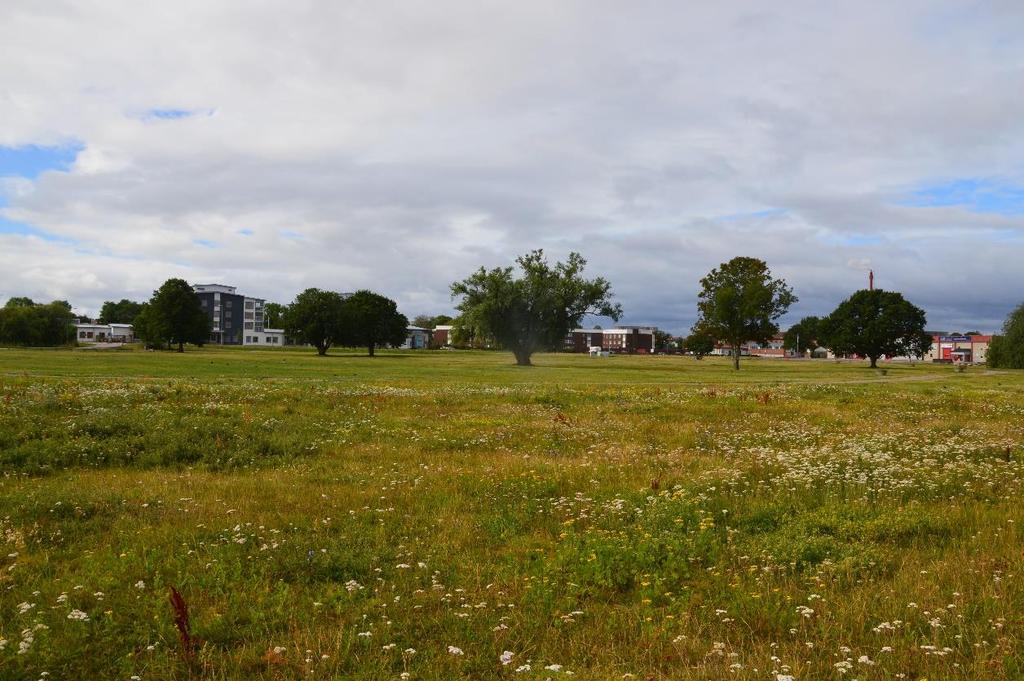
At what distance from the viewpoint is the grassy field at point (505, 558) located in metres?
6.20

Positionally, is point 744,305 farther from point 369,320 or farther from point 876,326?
point 369,320

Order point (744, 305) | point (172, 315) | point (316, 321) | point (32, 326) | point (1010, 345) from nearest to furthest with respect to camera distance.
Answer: point (744, 305)
point (1010, 345)
point (172, 315)
point (316, 321)
point (32, 326)

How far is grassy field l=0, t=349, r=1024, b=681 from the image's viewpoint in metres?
6.20

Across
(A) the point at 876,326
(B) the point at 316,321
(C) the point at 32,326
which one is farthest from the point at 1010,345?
(C) the point at 32,326

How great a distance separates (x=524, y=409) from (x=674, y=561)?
1829 centimetres

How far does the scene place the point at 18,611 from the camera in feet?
23.3

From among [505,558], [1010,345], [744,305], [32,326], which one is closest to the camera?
[505,558]

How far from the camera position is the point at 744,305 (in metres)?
80.2

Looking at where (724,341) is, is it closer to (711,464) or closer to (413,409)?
(413,409)

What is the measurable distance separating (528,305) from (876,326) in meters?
47.5

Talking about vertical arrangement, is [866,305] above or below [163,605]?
above

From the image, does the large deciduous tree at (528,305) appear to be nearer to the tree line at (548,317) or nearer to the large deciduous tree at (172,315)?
the tree line at (548,317)

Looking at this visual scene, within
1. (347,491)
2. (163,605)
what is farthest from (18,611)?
(347,491)

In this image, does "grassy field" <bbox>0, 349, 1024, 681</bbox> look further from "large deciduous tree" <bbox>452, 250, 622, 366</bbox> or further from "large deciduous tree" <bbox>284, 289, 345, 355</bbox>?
"large deciduous tree" <bbox>284, 289, 345, 355</bbox>
